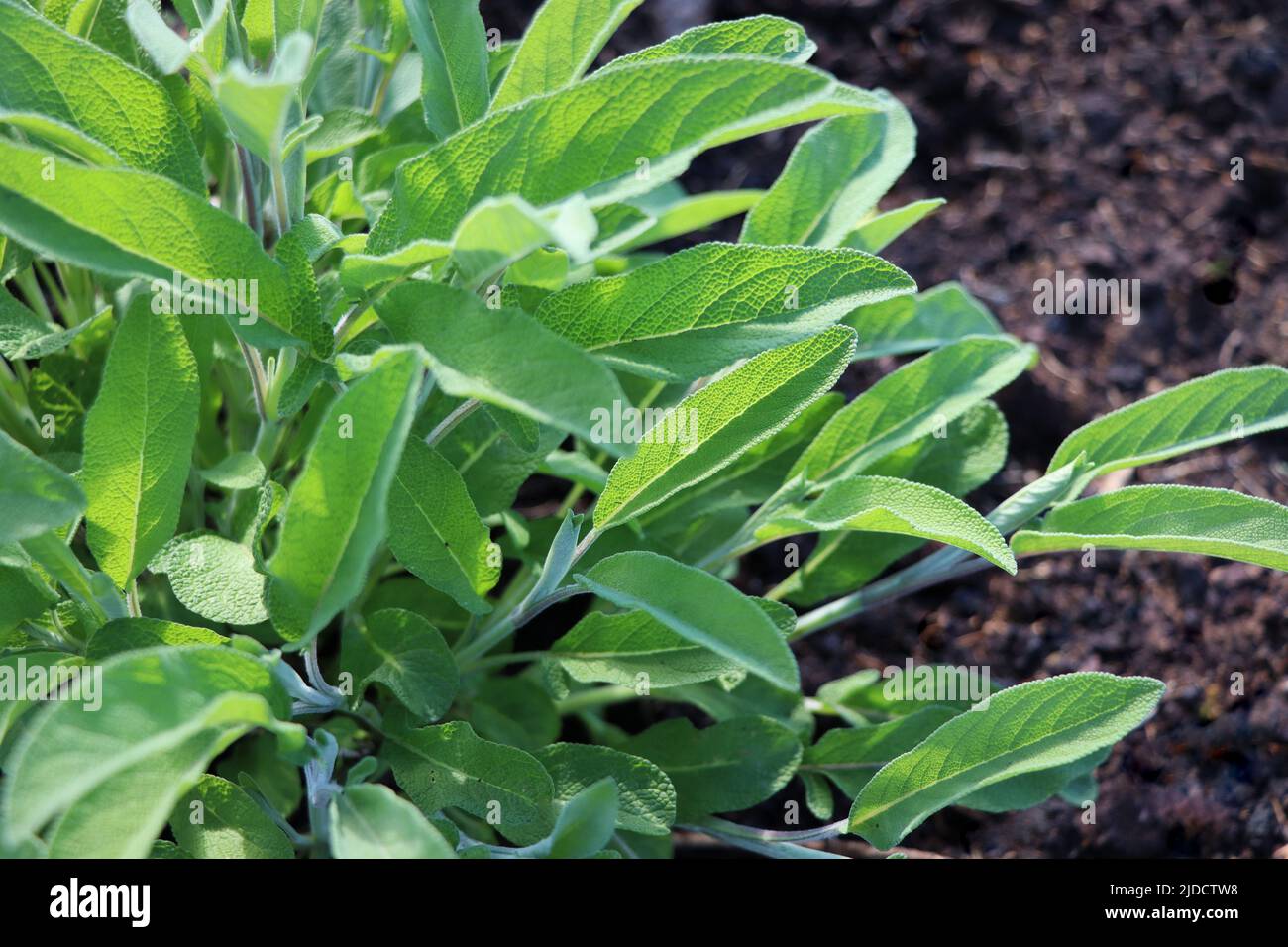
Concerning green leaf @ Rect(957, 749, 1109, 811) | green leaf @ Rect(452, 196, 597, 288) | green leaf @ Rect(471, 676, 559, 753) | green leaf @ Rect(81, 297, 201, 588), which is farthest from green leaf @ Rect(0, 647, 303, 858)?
green leaf @ Rect(957, 749, 1109, 811)

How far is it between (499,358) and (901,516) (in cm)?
36

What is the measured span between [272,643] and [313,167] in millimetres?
557

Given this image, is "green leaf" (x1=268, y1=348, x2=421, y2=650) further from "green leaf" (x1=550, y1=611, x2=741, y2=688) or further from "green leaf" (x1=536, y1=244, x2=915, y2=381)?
"green leaf" (x1=550, y1=611, x2=741, y2=688)

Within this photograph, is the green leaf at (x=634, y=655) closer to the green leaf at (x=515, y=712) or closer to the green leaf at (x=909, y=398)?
the green leaf at (x=515, y=712)

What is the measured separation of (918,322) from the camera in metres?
1.46

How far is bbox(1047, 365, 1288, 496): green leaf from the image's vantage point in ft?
3.88

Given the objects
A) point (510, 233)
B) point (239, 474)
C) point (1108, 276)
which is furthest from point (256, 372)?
point (1108, 276)

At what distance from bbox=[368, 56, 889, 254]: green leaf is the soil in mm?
906

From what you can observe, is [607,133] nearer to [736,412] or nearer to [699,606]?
[736,412]

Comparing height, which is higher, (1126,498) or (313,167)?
(313,167)

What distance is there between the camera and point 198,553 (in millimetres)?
1015

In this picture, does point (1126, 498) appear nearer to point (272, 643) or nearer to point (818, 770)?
point (818, 770)

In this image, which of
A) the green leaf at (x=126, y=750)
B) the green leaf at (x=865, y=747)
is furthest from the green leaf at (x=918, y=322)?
the green leaf at (x=126, y=750)
